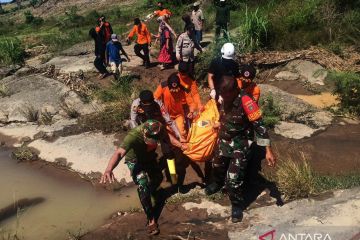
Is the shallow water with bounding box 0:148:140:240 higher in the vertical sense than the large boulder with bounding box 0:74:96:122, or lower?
lower

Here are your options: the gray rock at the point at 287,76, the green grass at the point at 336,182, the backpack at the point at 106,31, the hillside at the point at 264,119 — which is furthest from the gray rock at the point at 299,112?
the backpack at the point at 106,31

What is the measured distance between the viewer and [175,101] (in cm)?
604

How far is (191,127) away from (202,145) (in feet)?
1.58

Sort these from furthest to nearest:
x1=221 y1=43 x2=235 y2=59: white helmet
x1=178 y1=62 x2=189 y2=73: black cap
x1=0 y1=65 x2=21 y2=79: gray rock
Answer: x1=0 y1=65 x2=21 y2=79: gray rock
x1=178 y1=62 x2=189 y2=73: black cap
x1=221 y1=43 x2=235 y2=59: white helmet

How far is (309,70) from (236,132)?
5224mm

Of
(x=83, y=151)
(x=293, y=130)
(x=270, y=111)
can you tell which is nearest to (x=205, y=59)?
(x=270, y=111)

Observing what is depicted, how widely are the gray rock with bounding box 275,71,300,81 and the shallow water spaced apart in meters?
4.87

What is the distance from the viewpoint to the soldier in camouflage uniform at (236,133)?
14.6ft

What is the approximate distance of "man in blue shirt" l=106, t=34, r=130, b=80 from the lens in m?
9.77

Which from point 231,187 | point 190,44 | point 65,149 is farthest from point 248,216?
point 190,44

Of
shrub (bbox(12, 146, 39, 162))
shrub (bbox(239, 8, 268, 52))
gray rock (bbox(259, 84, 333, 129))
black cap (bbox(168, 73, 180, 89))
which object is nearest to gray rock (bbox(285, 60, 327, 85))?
shrub (bbox(239, 8, 268, 52))

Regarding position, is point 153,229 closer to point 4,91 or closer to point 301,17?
point 4,91

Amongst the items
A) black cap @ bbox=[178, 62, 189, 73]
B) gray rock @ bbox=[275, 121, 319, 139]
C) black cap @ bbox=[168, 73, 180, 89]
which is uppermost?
black cap @ bbox=[178, 62, 189, 73]

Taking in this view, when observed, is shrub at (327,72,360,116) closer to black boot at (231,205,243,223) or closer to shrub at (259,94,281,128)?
shrub at (259,94,281,128)
